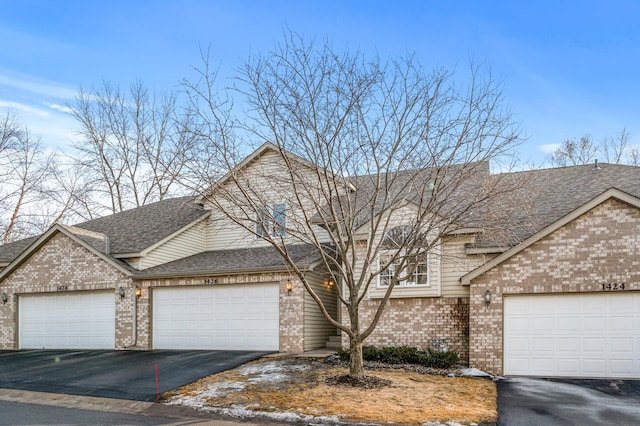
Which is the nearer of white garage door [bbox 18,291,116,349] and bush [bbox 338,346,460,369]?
bush [bbox 338,346,460,369]

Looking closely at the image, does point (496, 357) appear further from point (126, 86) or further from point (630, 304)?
point (126, 86)

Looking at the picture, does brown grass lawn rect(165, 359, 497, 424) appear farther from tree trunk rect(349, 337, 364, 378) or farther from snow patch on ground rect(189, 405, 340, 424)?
tree trunk rect(349, 337, 364, 378)

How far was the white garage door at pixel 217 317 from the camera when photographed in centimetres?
1739

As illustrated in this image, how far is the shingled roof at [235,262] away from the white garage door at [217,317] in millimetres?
648

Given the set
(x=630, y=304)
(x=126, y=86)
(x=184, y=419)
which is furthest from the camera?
(x=126, y=86)

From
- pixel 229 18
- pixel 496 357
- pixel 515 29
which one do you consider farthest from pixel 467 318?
pixel 229 18

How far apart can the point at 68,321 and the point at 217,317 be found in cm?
598

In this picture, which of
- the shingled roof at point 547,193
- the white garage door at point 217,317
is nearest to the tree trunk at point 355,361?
the shingled roof at point 547,193

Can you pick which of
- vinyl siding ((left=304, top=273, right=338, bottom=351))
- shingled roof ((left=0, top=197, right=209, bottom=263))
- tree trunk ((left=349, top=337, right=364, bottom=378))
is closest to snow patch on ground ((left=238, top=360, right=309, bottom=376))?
tree trunk ((left=349, top=337, right=364, bottom=378))

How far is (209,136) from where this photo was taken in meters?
12.1

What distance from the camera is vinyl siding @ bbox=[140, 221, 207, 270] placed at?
64.6 ft

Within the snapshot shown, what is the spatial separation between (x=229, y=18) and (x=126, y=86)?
2276cm

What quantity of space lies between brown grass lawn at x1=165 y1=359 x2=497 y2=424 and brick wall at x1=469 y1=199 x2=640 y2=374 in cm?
152

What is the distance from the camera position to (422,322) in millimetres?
15727
